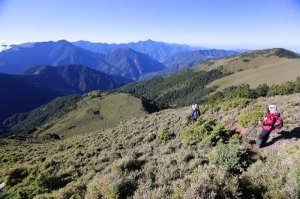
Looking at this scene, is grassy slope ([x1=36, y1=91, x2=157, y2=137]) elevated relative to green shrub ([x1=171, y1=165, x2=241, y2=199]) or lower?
lower

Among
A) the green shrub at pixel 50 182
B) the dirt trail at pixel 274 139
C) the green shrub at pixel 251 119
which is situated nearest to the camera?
the dirt trail at pixel 274 139

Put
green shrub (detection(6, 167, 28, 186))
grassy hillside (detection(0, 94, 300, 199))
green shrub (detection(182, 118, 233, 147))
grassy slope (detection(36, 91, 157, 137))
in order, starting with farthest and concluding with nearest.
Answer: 1. grassy slope (detection(36, 91, 157, 137))
2. green shrub (detection(6, 167, 28, 186))
3. green shrub (detection(182, 118, 233, 147))
4. grassy hillside (detection(0, 94, 300, 199))

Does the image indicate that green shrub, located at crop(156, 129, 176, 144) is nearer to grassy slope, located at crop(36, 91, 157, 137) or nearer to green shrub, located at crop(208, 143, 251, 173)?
green shrub, located at crop(208, 143, 251, 173)

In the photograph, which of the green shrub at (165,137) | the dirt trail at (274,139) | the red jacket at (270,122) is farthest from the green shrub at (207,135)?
the red jacket at (270,122)

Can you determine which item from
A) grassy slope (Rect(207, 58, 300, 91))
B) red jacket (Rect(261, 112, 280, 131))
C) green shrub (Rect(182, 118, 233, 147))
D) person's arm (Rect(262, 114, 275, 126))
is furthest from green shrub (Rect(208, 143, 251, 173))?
grassy slope (Rect(207, 58, 300, 91))

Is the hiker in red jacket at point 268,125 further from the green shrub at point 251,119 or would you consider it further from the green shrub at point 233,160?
the green shrub at point 251,119

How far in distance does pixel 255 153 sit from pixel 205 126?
14.7ft

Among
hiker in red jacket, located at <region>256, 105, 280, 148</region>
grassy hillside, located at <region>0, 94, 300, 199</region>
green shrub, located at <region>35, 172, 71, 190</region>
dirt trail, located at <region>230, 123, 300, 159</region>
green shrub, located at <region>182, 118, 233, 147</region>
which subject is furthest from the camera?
green shrub, located at <region>182, 118, 233, 147</region>

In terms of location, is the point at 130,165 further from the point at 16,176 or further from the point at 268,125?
the point at 16,176

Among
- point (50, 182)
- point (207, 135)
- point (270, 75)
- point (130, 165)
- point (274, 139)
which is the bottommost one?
point (270, 75)

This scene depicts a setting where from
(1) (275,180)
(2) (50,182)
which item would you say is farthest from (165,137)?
(1) (275,180)

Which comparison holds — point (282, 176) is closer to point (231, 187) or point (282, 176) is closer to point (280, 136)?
point (231, 187)

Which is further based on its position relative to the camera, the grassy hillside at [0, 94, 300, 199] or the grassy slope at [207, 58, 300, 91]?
the grassy slope at [207, 58, 300, 91]

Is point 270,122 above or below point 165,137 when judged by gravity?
above
